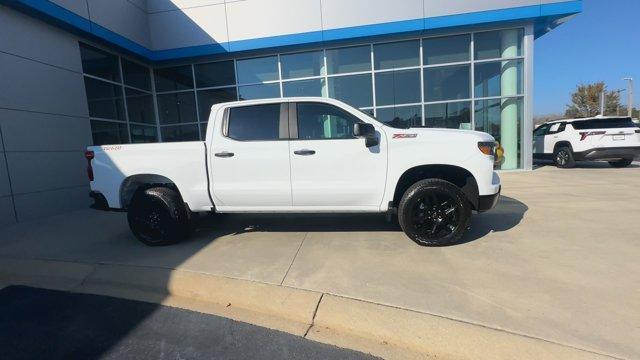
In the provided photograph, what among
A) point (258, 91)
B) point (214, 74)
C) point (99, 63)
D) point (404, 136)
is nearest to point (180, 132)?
point (214, 74)

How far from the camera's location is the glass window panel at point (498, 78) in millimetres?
10953

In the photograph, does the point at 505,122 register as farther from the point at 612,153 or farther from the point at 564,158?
the point at 612,153

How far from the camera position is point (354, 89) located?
1181 centimetres

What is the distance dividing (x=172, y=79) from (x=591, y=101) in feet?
169

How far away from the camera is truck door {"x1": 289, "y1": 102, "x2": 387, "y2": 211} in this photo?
14.2 ft

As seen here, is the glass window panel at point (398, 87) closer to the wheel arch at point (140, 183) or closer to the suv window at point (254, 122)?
the suv window at point (254, 122)

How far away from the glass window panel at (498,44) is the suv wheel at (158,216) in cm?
1056

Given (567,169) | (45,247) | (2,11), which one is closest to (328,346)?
(45,247)

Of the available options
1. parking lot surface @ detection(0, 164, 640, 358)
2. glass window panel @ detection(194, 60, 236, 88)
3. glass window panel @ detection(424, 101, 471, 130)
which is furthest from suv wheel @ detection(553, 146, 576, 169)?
glass window panel @ detection(194, 60, 236, 88)

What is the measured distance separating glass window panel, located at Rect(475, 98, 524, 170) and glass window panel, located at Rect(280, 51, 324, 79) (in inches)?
217

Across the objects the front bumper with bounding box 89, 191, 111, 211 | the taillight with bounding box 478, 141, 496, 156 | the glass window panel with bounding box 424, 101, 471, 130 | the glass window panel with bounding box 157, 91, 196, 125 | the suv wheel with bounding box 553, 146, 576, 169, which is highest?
the glass window panel with bounding box 157, 91, 196, 125

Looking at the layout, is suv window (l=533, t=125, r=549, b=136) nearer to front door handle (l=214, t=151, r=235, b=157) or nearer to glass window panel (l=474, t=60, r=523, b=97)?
glass window panel (l=474, t=60, r=523, b=97)

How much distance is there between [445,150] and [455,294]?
5.89 ft

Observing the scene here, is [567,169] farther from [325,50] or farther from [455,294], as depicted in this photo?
[455,294]
